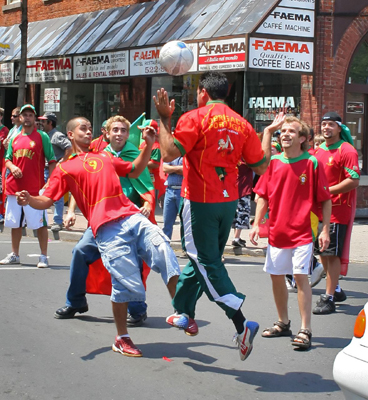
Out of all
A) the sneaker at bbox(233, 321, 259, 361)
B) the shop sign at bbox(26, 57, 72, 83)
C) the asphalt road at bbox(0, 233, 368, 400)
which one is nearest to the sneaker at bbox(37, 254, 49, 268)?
the asphalt road at bbox(0, 233, 368, 400)

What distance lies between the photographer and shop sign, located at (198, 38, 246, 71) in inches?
593

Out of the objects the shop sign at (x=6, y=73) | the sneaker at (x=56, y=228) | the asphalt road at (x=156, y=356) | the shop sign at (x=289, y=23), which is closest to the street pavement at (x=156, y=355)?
the asphalt road at (x=156, y=356)

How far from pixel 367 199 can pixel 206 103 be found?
12.0 meters

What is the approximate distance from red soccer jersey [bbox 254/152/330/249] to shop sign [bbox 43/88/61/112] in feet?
55.7

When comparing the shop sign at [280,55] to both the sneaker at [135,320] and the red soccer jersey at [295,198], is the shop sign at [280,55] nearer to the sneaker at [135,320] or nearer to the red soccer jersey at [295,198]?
the red soccer jersey at [295,198]

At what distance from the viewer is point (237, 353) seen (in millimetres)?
6066

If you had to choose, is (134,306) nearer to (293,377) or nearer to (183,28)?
(293,377)

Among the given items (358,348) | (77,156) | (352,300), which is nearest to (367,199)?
(352,300)

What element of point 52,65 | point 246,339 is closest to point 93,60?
point 52,65

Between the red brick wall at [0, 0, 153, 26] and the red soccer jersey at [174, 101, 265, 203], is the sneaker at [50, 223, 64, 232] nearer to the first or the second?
the red soccer jersey at [174, 101, 265, 203]

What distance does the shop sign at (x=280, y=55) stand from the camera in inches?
591

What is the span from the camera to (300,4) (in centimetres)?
1570

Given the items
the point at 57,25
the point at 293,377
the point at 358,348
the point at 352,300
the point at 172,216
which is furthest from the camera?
the point at 57,25

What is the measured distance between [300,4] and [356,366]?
12.8 m
